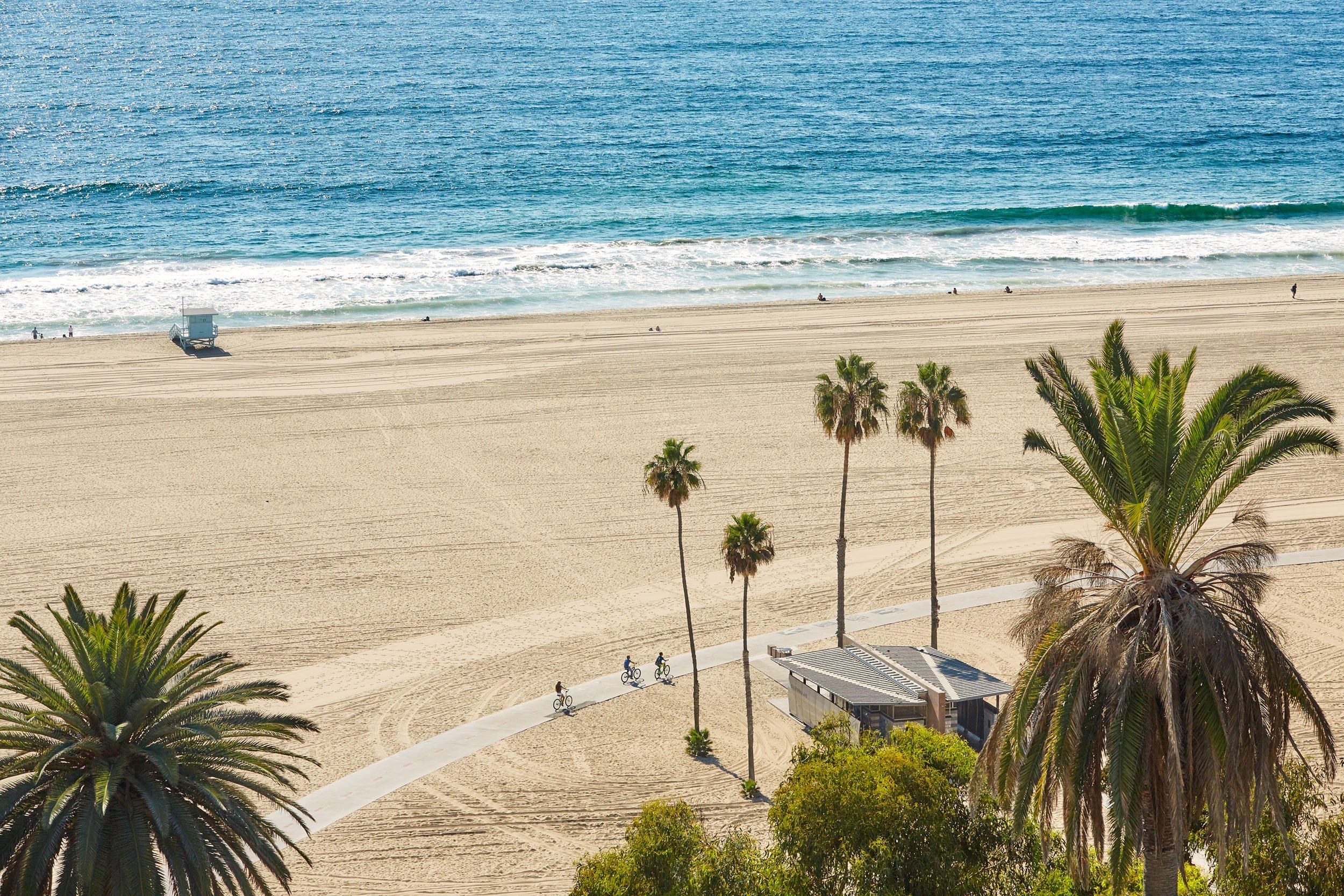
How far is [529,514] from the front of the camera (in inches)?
1569

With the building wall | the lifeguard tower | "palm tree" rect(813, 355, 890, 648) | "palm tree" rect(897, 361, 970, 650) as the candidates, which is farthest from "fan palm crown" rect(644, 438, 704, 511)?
the lifeguard tower

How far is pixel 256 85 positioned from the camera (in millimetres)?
111562

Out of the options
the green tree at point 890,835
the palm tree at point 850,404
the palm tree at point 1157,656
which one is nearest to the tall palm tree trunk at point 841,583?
the palm tree at point 850,404

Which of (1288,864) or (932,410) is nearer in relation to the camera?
(1288,864)

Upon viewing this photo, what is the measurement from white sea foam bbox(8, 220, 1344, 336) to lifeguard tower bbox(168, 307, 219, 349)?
730cm

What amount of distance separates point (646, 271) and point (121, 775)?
60380 mm

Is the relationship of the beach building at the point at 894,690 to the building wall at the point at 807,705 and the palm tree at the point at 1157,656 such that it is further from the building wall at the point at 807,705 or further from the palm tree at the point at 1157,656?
the palm tree at the point at 1157,656

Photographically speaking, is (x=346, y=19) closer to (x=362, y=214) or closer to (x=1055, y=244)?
(x=362, y=214)

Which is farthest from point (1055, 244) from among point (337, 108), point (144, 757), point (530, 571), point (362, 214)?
point (144, 757)

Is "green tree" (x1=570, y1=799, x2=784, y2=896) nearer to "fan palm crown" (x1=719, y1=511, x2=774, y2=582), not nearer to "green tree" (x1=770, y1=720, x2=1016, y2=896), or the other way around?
"green tree" (x1=770, y1=720, x2=1016, y2=896)

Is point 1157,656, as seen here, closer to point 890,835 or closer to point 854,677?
point 890,835

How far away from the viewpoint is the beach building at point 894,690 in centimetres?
2659

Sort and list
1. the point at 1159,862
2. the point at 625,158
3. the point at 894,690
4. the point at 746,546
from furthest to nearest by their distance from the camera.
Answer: the point at 625,158
the point at 746,546
the point at 894,690
the point at 1159,862

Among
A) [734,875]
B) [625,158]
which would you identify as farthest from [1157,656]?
[625,158]
